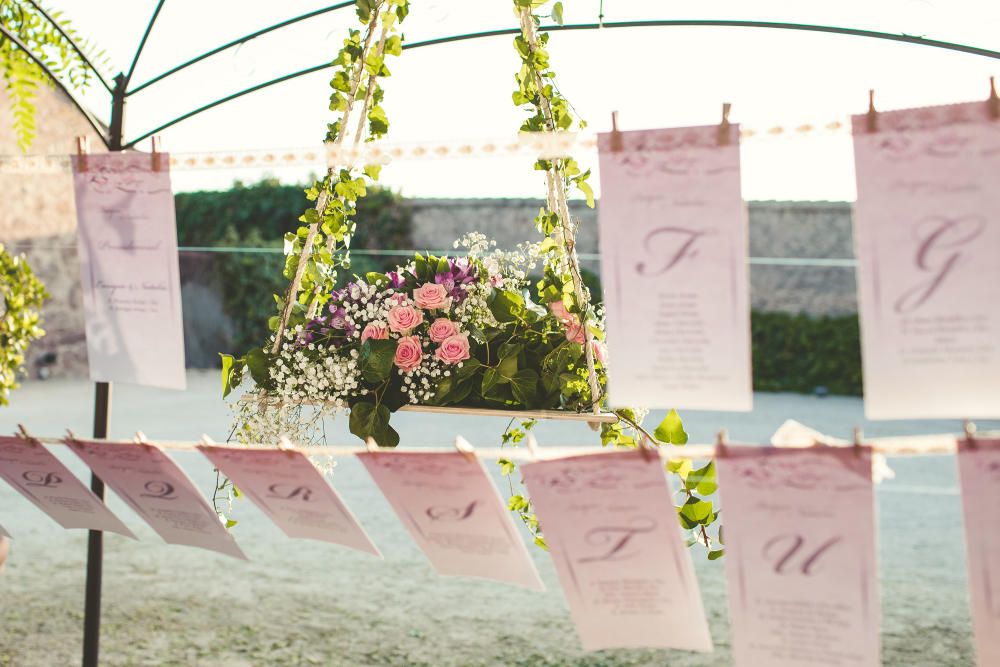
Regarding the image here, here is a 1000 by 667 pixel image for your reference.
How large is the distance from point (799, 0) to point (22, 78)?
1.74 meters

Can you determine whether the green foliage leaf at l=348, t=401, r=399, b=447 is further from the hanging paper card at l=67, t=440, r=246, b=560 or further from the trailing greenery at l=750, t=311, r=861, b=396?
the trailing greenery at l=750, t=311, r=861, b=396

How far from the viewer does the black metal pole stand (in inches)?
60.6

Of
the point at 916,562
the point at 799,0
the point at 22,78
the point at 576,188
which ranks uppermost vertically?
the point at 22,78

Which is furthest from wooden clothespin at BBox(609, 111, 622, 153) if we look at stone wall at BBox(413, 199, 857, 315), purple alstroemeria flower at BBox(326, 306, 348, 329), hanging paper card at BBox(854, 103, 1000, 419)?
stone wall at BBox(413, 199, 857, 315)

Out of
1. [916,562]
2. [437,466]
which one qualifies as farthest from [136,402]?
[437,466]

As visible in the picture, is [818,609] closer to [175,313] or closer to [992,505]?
[992,505]

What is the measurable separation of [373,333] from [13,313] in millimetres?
1925

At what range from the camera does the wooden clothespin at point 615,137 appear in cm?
89

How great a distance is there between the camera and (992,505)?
0.81 metres

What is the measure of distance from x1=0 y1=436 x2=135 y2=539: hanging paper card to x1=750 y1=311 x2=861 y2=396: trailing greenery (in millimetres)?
6759

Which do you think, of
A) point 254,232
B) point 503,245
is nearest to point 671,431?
point 503,245

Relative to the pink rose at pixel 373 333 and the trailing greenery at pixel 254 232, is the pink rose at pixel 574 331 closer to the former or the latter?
the pink rose at pixel 373 333

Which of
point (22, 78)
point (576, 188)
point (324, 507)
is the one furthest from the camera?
point (22, 78)

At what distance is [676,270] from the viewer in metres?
0.87
